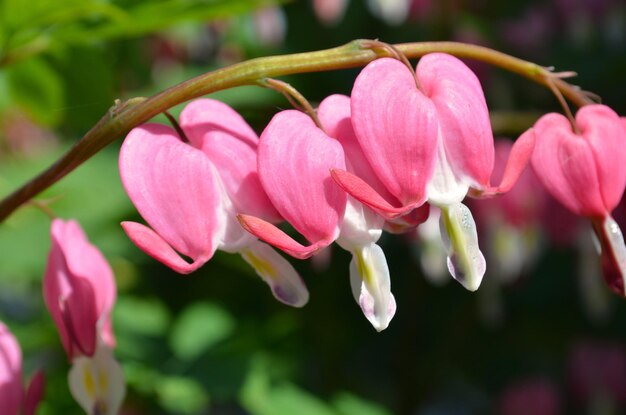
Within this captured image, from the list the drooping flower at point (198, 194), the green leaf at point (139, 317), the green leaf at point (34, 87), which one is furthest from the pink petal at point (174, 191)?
the green leaf at point (139, 317)

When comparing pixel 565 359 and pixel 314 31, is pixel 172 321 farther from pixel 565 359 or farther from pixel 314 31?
pixel 565 359

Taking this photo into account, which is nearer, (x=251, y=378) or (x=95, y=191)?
(x=251, y=378)

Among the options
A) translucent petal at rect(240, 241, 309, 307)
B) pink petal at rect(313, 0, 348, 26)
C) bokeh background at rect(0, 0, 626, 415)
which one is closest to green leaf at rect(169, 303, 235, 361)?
bokeh background at rect(0, 0, 626, 415)

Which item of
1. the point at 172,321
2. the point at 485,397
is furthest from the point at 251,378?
the point at 485,397

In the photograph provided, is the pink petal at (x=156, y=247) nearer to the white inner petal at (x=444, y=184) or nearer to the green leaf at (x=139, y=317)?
the white inner petal at (x=444, y=184)

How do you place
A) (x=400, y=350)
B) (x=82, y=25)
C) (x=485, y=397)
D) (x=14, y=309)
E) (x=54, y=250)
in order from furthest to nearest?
(x=14, y=309), (x=485, y=397), (x=400, y=350), (x=82, y=25), (x=54, y=250)

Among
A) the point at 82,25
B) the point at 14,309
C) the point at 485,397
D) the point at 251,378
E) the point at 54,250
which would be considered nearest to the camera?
the point at 54,250

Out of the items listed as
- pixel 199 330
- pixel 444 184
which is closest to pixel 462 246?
pixel 444 184
